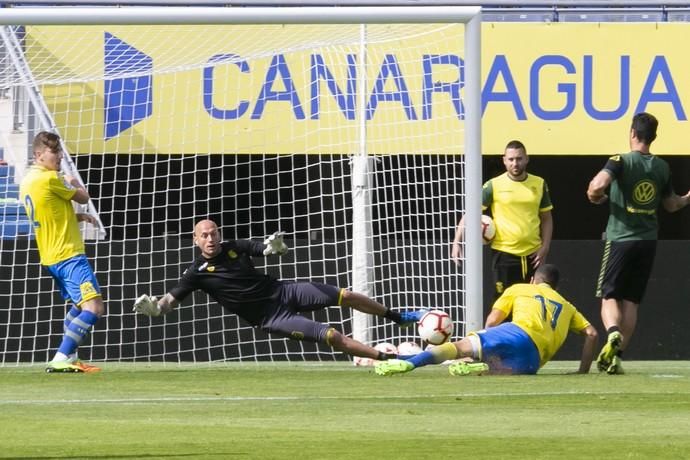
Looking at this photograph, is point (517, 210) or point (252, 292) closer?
point (252, 292)

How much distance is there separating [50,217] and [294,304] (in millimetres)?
1978

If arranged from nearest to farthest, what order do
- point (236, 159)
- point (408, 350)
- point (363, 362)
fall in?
point (408, 350) → point (363, 362) → point (236, 159)

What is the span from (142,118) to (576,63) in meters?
4.77

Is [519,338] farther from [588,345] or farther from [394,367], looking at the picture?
[394,367]

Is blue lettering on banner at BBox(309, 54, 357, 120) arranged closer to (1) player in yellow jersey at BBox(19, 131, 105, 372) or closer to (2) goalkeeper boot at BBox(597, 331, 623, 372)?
(1) player in yellow jersey at BBox(19, 131, 105, 372)

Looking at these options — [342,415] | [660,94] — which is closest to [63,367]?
[342,415]

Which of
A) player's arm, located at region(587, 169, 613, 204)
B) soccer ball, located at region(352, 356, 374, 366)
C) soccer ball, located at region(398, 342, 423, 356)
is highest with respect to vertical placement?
player's arm, located at region(587, 169, 613, 204)

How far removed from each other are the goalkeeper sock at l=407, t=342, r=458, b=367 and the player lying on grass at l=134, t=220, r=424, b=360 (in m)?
1.71

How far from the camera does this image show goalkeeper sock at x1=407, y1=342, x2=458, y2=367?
9.69m

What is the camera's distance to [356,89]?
14508 millimetres

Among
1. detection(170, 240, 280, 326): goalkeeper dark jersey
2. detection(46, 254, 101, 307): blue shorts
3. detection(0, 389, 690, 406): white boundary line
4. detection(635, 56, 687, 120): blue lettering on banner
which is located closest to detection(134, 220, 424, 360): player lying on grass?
detection(170, 240, 280, 326): goalkeeper dark jersey

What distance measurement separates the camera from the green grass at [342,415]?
5.96 m

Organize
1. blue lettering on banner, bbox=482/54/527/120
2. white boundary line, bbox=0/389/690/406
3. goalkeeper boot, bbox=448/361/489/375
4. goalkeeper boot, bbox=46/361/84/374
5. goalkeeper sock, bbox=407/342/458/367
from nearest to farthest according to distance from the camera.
Answer: white boundary line, bbox=0/389/690/406, goalkeeper sock, bbox=407/342/458/367, goalkeeper boot, bbox=448/361/489/375, goalkeeper boot, bbox=46/361/84/374, blue lettering on banner, bbox=482/54/527/120

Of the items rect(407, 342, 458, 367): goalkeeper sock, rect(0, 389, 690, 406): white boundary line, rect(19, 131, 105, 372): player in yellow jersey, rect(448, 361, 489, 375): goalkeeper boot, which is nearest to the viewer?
rect(0, 389, 690, 406): white boundary line
